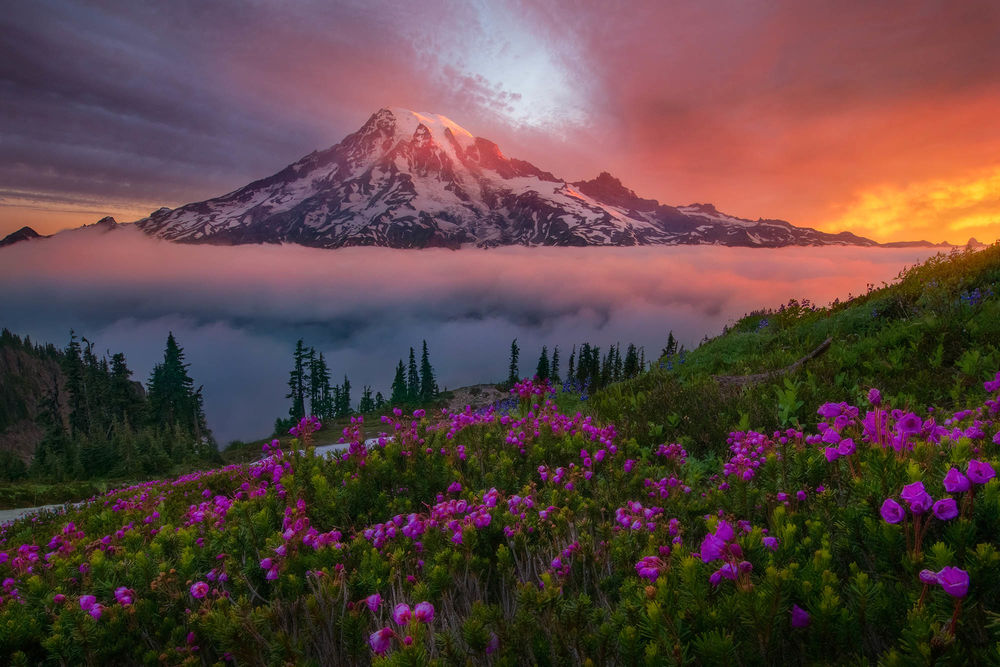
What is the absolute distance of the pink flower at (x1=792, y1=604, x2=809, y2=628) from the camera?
172cm

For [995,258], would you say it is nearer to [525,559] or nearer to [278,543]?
[525,559]

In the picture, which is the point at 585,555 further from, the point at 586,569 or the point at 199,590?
the point at 199,590

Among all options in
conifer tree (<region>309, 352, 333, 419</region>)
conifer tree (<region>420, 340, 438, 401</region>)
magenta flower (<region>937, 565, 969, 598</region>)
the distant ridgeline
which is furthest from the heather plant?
conifer tree (<region>420, 340, 438, 401</region>)

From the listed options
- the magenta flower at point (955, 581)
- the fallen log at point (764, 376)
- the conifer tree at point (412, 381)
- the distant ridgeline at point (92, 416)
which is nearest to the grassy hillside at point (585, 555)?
the magenta flower at point (955, 581)

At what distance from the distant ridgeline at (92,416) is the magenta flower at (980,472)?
112 feet

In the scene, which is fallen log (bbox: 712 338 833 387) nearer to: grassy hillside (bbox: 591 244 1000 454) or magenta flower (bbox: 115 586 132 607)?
grassy hillside (bbox: 591 244 1000 454)

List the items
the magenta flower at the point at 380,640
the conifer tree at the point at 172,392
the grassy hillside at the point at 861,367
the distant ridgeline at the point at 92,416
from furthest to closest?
the conifer tree at the point at 172,392 → the distant ridgeline at the point at 92,416 → the grassy hillside at the point at 861,367 → the magenta flower at the point at 380,640

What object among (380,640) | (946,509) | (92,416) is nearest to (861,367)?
(946,509)

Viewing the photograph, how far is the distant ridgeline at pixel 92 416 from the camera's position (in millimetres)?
28750

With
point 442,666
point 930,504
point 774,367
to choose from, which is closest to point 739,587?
point 930,504

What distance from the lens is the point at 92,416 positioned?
81.1 meters

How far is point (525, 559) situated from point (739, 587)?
1.81m

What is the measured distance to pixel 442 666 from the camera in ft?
5.74

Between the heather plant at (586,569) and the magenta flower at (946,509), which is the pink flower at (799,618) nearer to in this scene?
the heather plant at (586,569)
